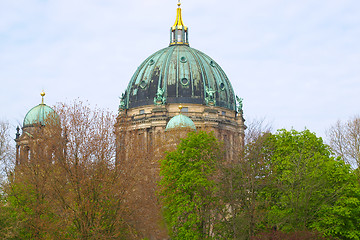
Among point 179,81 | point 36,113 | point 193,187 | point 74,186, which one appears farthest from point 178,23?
point 74,186

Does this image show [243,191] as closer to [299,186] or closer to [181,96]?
[299,186]

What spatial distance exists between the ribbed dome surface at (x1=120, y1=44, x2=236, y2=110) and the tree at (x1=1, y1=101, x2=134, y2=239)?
49437mm

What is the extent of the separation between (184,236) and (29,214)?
10126 millimetres

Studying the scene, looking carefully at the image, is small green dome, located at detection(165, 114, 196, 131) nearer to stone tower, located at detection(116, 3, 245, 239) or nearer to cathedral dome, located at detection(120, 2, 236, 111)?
→ stone tower, located at detection(116, 3, 245, 239)

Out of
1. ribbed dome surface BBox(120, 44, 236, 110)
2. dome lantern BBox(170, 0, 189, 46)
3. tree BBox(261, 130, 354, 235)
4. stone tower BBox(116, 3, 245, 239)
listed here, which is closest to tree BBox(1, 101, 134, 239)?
tree BBox(261, 130, 354, 235)

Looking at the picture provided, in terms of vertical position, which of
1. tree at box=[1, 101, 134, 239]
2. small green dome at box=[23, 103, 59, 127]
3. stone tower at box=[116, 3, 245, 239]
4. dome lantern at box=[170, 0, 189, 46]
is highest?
dome lantern at box=[170, 0, 189, 46]

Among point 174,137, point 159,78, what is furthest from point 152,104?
point 174,137

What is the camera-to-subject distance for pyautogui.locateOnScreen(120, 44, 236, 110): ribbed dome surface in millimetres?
90312

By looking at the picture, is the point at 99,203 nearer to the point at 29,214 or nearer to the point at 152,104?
the point at 29,214

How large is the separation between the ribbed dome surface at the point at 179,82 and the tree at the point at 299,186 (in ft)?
148

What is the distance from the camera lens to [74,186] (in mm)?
35625

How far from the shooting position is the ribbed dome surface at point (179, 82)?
296ft

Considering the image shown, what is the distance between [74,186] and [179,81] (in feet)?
185

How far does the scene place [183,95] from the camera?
90.4 meters
